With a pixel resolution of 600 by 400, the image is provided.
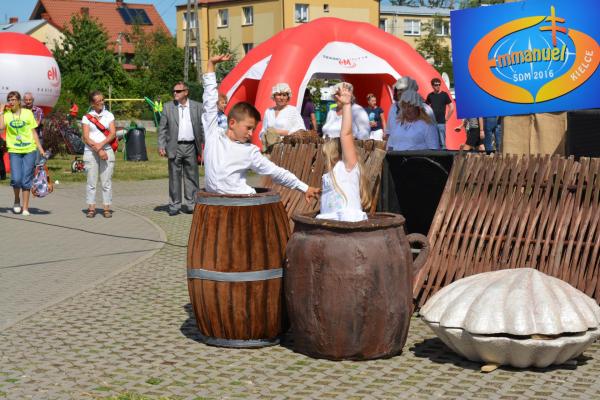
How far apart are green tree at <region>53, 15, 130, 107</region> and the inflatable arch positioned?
126ft

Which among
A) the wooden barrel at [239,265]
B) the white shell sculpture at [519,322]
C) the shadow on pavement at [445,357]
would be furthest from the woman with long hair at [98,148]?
the white shell sculpture at [519,322]

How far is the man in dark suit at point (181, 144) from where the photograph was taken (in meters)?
15.7

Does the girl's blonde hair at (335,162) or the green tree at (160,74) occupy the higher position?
the green tree at (160,74)

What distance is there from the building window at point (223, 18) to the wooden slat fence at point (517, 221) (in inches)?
3491

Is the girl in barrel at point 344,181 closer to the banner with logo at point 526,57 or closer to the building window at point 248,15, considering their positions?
the banner with logo at point 526,57

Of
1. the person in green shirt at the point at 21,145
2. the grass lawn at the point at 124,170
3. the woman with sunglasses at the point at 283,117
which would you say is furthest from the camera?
the grass lawn at the point at 124,170

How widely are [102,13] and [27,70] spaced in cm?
8616

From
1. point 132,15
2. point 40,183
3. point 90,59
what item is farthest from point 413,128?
point 132,15

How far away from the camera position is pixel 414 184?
9.44m

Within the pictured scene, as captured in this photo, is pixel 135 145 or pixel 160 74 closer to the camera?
pixel 135 145

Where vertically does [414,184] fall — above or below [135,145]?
above

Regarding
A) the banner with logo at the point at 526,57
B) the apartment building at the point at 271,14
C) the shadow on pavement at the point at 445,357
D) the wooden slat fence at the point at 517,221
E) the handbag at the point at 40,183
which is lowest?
the shadow on pavement at the point at 445,357

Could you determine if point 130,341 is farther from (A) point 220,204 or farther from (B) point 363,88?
(B) point 363,88

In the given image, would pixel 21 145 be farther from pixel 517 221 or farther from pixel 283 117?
pixel 517 221
